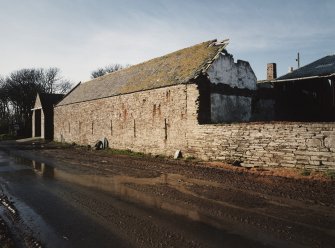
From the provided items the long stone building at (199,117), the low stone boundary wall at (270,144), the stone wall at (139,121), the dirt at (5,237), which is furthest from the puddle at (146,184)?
the stone wall at (139,121)

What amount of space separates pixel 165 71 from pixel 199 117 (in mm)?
6312

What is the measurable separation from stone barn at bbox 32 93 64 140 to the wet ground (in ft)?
103

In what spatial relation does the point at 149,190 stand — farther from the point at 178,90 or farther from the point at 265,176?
the point at 178,90

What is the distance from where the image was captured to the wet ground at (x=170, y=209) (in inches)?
218

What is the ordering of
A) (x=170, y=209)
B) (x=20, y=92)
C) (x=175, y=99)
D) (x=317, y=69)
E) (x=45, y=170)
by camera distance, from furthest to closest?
(x=20, y=92) → (x=317, y=69) → (x=175, y=99) → (x=45, y=170) → (x=170, y=209)

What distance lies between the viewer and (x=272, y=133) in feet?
42.0

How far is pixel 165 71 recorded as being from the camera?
2205cm

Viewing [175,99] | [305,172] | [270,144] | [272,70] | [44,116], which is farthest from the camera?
[44,116]

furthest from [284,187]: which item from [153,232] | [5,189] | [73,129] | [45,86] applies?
[45,86]

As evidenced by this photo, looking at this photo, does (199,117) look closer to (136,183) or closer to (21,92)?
(136,183)

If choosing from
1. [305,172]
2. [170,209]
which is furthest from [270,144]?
[170,209]

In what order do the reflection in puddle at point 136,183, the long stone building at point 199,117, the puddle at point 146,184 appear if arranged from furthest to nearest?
the long stone building at point 199,117 < the reflection in puddle at point 136,183 < the puddle at point 146,184

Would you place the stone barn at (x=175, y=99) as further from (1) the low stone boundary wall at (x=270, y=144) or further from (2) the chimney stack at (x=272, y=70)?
(2) the chimney stack at (x=272, y=70)

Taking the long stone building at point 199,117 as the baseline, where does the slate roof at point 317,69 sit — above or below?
above
